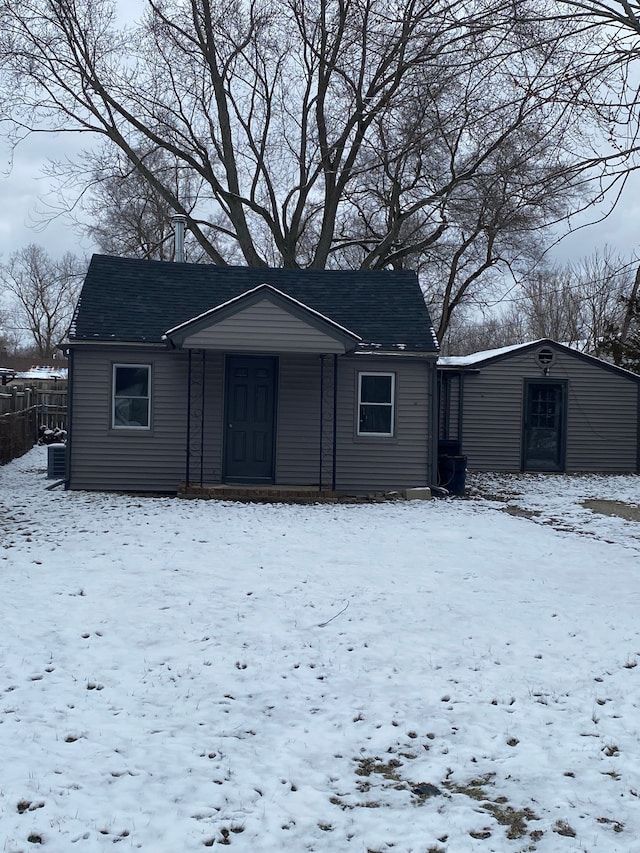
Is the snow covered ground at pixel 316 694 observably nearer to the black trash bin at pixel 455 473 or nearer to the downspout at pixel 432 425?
the downspout at pixel 432 425

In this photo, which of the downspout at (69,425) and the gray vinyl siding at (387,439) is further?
the gray vinyl siding at (387,439)

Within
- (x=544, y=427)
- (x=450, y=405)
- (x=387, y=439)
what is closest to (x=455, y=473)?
(x=387, y=439)

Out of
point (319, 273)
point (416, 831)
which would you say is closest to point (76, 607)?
point (416, 831)

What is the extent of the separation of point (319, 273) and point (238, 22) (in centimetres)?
1189

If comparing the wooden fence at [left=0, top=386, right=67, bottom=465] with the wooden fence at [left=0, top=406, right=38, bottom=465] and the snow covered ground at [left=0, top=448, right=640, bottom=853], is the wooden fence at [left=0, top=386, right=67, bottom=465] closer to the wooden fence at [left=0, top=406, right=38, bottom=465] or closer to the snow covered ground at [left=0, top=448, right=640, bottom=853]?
the wooden fence at [left=0, top=406, right=38, bottom=465]

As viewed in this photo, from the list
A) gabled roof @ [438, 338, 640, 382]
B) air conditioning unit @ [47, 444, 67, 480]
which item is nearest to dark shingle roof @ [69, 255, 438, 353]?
air conditioning unit @ [47, 444, 67, 480]

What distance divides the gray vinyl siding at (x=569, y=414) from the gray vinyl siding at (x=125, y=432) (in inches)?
317

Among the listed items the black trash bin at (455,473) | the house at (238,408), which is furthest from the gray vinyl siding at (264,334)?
the black trash bin at (455,473)

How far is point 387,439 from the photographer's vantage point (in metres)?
14.8

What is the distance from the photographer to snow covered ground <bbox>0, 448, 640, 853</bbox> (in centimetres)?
369

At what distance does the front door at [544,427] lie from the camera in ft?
64.8

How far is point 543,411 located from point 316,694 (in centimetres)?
1578

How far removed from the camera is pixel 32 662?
17.9 ft

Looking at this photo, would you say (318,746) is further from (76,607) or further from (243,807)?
(76,607)
